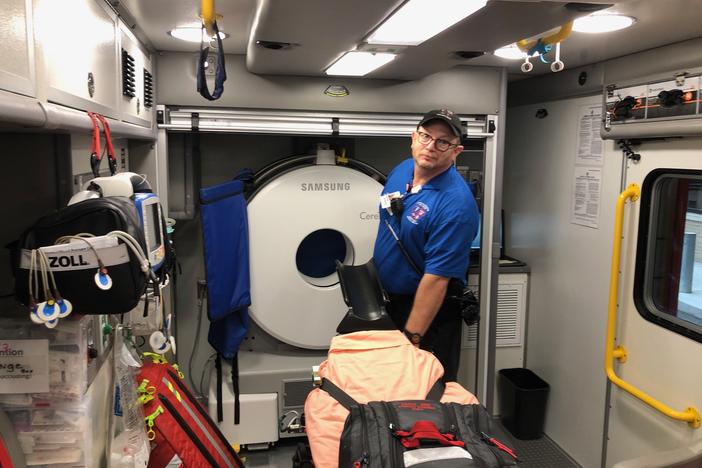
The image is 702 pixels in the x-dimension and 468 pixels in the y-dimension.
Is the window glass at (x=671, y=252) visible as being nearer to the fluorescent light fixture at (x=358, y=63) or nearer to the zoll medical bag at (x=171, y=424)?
the fluorescent light fixture at (x=358, y=63)

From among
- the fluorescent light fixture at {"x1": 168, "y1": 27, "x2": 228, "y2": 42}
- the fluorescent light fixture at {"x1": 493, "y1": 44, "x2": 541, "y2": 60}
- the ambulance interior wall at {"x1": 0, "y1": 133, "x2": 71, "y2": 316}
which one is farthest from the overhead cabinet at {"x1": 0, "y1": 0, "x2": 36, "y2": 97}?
the fluorescent light fixture at {"x1": 493, "y1": 44, "x2": 541, "y2": 60}

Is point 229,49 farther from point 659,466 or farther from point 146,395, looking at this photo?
point 659,466

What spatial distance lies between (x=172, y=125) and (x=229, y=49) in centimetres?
48

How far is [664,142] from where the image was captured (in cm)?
262

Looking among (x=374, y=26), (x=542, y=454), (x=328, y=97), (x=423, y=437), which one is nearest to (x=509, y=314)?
(x=542, y=454)

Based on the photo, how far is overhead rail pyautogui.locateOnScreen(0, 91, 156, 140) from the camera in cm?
95

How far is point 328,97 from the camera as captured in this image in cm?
295

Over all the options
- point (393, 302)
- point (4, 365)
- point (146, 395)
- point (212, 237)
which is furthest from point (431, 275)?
point (4, 365)

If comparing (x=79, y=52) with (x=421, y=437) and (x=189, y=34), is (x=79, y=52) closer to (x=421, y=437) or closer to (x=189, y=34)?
(x=189, y=34)

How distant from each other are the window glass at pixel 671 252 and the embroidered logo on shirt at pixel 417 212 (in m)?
1.11

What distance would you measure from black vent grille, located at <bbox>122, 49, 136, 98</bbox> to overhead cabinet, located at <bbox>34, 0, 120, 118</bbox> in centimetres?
11

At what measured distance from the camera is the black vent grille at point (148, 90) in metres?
2.51

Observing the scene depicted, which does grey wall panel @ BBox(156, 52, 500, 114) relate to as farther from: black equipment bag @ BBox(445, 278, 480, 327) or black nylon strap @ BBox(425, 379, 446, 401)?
black nylon strap @ BBox(425, 379, 446, 401)

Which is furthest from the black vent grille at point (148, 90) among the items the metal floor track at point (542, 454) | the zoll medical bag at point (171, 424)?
the metal floor track at point (542, 454)
